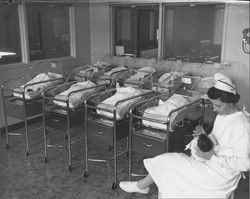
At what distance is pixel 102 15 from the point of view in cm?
441

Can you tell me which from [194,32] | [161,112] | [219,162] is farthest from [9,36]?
[219,162]

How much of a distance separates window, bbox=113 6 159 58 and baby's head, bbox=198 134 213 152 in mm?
2306

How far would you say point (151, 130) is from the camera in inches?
97.4

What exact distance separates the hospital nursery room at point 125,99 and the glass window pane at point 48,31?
0.01 meters

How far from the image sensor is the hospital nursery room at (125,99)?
1.99 m

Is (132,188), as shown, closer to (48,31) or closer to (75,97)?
(75,97)

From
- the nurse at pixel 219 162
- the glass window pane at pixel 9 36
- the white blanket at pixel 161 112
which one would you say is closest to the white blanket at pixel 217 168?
the nurse at pixel 219 162

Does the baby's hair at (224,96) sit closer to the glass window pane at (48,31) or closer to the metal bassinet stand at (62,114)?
the metal bassinet stand at (62,114)

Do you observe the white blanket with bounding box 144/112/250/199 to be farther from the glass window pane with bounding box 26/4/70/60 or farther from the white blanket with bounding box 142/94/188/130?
the glass window pane with bounding box 26/4/70/60

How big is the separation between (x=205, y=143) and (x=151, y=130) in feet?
2.08

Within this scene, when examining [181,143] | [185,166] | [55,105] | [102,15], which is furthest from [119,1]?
[185,166]

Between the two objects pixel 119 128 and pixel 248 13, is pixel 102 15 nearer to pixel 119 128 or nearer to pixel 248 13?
pixel 119 128

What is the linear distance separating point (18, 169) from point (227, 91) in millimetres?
2110

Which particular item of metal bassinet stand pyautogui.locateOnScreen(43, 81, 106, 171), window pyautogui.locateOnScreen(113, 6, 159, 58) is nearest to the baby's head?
metal bassinet stand pyautogui.locateOnScreen(43, 81, 106, 171)
